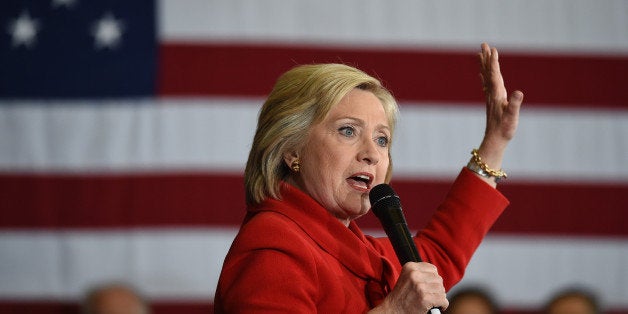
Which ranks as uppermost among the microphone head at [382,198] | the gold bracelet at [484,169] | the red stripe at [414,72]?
the red stripe at [414,72]

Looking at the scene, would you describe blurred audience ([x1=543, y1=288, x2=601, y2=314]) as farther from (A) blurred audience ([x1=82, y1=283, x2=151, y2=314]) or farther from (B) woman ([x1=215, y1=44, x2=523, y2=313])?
(B) woman ([x1=215, y1=44, x2=523, y2=313])

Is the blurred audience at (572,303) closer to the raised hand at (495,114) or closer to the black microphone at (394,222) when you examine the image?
the raised hand at (495,114)

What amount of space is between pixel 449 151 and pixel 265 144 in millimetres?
1962

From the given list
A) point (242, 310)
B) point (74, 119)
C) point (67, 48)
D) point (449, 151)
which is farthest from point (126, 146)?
point (242, 310)

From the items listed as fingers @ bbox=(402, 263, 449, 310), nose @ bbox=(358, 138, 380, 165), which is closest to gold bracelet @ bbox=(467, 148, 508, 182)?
nose @ bbox=(358, 138, 380, 165)

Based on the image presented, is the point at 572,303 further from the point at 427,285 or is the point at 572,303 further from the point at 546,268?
the point at 427,285

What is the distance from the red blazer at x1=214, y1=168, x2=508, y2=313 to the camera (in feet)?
4.84

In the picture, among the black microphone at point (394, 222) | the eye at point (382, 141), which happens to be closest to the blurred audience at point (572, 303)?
the eye at point (382, 141)

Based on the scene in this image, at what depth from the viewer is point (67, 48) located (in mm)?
3529

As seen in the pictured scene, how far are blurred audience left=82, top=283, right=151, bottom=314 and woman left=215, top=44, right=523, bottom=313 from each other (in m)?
1.55

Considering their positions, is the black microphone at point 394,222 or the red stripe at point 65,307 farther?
the red stripe at point 65,307

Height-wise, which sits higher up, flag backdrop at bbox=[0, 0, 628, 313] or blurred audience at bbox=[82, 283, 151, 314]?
flag backdrop at bbox=[0, 0, 628, 313]

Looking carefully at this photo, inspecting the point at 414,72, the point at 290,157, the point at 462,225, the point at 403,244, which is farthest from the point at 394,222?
the point at 414,72

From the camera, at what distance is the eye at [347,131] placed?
5.55 ft
